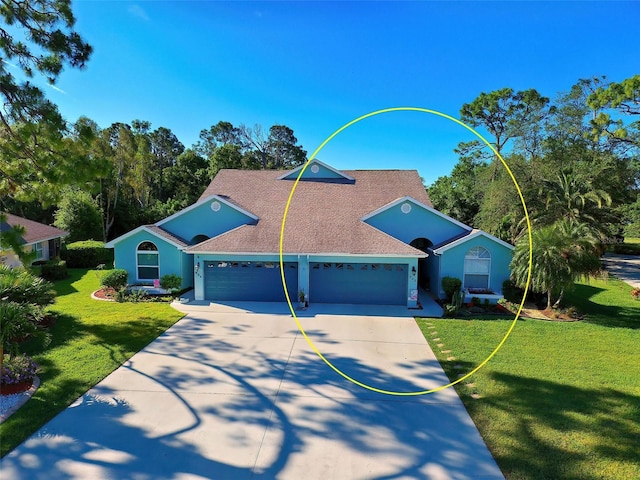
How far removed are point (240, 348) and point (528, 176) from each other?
24.5 metres

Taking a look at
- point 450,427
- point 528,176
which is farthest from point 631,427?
point 528,176

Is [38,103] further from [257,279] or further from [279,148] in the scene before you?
[279,148]

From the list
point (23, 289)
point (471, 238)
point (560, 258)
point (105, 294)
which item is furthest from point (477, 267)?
point (23, 289)

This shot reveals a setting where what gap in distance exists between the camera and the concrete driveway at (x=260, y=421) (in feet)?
19.4

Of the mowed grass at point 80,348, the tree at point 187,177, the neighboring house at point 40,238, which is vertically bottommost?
the mowed grass at point 80,348

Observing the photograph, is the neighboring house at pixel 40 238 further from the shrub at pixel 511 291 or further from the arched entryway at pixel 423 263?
the shrub at pixel 511 291

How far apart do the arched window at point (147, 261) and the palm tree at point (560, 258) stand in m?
15.6

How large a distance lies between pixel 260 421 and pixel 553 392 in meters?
6.41

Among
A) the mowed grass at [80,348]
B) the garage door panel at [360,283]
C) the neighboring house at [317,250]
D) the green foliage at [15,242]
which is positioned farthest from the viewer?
the garage door panel at [360,283]

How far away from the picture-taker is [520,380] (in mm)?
8906

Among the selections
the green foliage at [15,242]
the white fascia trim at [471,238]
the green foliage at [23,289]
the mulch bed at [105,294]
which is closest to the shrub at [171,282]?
the mulch bed at [105,294]

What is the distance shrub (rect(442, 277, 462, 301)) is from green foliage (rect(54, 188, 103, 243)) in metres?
26.9

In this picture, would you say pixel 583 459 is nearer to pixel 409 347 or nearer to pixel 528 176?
pixel 409 347

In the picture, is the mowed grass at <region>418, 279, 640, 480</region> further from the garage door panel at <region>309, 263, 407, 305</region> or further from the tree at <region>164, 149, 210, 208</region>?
the tree at <region>164, 149, 210, 208</region>
